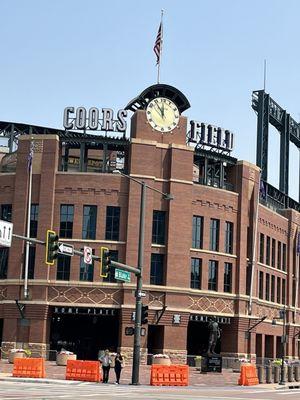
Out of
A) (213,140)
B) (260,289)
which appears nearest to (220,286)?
(260,289)

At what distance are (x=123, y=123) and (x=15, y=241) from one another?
13.4 m

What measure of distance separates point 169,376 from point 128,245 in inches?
779

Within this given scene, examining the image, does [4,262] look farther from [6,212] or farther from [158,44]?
[158,44]

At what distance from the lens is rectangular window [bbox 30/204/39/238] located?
6012 centimetres

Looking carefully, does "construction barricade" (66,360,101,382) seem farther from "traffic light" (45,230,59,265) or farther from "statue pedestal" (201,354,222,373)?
"statue pedestal" (201,354,222,373)

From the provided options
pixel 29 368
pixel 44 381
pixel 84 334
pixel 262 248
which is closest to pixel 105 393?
pixel 44 381

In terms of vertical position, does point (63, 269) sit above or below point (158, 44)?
below

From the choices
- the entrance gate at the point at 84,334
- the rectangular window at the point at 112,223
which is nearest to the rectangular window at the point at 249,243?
the entrance gate at the point at 84,334

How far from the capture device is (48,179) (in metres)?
60.2

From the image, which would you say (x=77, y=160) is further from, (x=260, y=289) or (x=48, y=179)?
(x=260, y=289)

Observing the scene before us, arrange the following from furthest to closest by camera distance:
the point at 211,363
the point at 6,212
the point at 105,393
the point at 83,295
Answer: the point at 6,212
the point at 83,295
the point at 211,363
the point at 105,393

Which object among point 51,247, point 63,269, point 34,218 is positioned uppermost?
point 34,218

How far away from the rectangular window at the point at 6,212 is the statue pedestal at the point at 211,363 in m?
20.6

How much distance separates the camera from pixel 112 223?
6016cm
